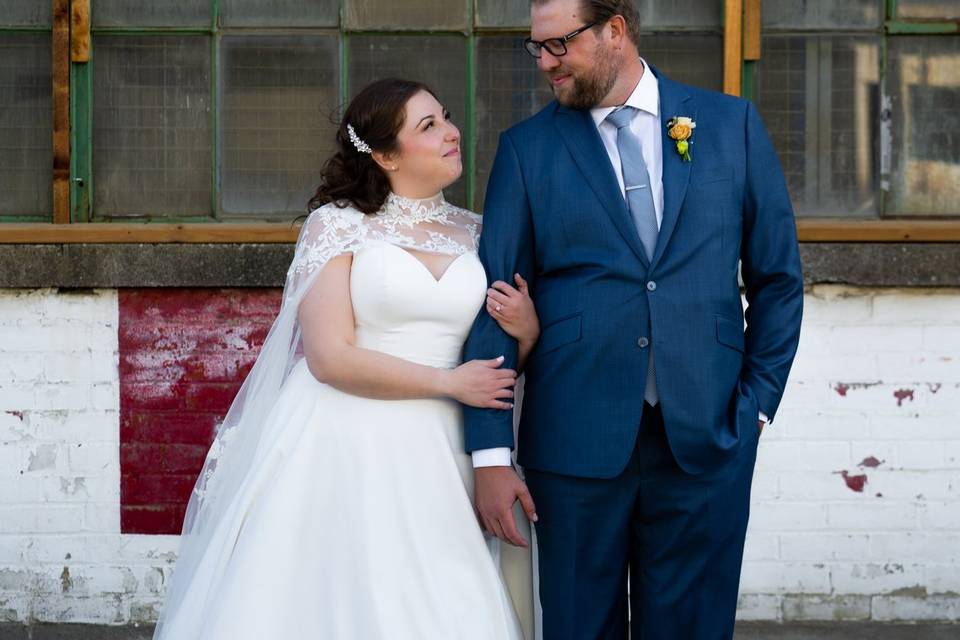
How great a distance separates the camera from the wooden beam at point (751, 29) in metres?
5.18

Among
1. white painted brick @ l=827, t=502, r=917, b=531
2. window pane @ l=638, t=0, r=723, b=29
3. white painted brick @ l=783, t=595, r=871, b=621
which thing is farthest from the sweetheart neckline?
white painted brick @ l=783, t=595, r=871, b=621

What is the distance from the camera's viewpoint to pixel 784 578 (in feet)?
17.3

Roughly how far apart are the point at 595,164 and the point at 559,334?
0.43m

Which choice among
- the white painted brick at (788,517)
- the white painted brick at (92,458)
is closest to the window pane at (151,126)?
the white painted brick at (92,458)

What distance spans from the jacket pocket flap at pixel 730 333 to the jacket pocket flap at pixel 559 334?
347 mm

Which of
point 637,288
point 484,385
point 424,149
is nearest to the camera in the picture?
point 637,288

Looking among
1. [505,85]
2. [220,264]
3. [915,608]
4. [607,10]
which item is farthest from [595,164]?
[915,608]

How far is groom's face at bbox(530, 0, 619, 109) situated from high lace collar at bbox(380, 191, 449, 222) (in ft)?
1.72

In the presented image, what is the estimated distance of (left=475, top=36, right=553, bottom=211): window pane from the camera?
5242mm

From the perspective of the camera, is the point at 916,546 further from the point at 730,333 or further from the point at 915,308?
the point at 730,333

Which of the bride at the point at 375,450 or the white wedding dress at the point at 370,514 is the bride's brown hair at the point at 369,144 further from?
the white wedding dress at the point at 370,514

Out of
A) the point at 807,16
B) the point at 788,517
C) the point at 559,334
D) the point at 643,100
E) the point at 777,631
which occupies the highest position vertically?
the point at 807,16

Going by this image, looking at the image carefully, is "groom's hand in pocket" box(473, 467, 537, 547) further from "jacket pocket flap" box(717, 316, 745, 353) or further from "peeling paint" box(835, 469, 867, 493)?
"peeling paint" box(835, 469, 867, 493)

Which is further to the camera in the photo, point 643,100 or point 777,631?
point 777,631
